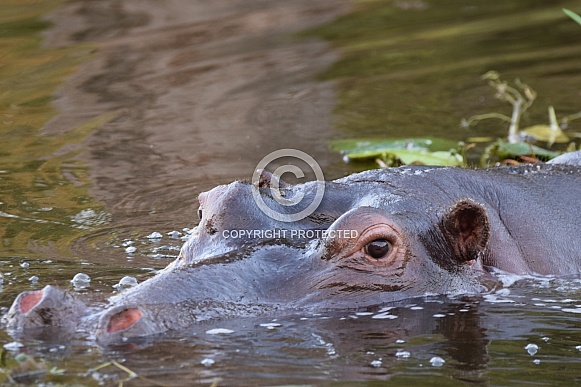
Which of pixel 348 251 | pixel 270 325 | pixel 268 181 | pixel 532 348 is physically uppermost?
pixel 268 181

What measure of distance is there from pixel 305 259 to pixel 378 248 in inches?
15.8

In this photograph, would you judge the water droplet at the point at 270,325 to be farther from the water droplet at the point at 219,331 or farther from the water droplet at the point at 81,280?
the water droplet at the point at 81,280

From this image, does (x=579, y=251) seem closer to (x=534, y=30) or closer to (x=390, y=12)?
(x=534, y=30)

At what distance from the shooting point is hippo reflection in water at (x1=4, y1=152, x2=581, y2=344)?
5258 mm

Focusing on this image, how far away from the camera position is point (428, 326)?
5766 mm

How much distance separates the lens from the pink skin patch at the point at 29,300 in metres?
5.17

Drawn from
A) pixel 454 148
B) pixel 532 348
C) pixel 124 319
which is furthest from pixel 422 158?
pixel 124 319

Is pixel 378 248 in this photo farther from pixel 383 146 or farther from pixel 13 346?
pixel 383 146

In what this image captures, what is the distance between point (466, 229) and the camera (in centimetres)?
599

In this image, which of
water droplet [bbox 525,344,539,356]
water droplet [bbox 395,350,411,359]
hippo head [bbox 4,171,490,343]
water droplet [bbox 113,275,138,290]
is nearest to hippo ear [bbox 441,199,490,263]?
hippo head [bbox 4,171,490,343]

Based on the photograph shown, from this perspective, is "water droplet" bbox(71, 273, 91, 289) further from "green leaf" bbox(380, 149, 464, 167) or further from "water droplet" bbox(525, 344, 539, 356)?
"green leaf" bbox(380, 149, 464, 167)

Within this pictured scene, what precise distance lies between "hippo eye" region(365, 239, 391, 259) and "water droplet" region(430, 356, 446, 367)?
73 cm

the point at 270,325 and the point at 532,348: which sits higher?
the point at 270,325

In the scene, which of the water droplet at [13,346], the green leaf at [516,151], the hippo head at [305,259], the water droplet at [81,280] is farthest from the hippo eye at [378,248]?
the green leaf at [516,151]
